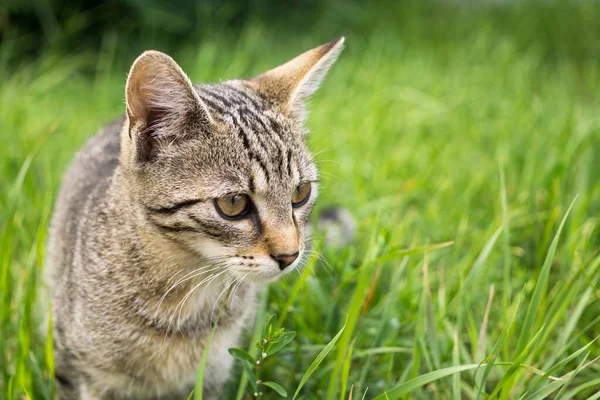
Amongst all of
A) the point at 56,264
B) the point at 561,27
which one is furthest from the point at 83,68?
the point at 561,27

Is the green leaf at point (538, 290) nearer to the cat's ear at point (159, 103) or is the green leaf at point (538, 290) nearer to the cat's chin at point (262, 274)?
the cat's chin at point (262, 274)

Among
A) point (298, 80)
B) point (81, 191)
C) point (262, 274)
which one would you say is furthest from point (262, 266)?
point (81, 191)

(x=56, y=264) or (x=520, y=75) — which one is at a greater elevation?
(x=520, y=75)

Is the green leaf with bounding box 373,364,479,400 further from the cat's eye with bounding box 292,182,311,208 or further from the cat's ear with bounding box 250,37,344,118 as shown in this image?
the cat's ear with bounding box 250,37,344,118

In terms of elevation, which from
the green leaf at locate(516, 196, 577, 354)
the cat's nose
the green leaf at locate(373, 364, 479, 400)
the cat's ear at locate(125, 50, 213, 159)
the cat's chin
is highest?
the cat's ear at locate(125, 50, 213, 159)

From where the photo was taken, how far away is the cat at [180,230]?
1.77 m

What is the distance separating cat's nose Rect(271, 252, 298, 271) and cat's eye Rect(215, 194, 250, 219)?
5.9 inches

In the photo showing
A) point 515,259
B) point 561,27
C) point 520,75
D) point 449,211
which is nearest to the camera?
point 515,259

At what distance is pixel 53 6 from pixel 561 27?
446 centimetres

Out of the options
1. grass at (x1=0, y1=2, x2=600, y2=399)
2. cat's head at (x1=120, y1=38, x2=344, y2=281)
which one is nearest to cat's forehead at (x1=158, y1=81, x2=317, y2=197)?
cat's head at (x1=120, y1=38, x2=344, y2=281)

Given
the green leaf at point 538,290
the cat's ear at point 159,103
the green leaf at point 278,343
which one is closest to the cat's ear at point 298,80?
the cat's ear at point 159,103

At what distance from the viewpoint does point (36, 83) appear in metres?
4.19

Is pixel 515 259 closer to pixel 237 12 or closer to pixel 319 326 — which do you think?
pixel 319 326

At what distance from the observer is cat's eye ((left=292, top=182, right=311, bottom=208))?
6.35 feet
